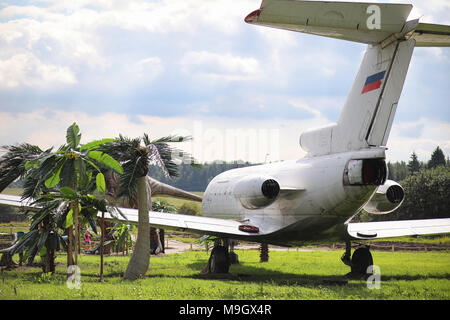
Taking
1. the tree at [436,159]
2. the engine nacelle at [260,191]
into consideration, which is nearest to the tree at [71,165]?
the engine nacelle at [260,191]

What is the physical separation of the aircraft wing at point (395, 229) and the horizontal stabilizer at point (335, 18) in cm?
584

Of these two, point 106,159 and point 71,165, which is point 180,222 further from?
point 71,165

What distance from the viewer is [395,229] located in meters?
15.2

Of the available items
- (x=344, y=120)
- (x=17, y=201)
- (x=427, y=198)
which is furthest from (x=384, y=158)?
(x=427, y=198)

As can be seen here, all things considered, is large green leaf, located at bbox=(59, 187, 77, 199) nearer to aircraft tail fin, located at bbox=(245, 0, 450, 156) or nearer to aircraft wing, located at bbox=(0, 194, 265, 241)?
aircraft wing, located at bbox=(0, 194, 265, 241)

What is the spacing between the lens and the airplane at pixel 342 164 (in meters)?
9.53

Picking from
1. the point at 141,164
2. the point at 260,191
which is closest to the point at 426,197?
the point at 260,191

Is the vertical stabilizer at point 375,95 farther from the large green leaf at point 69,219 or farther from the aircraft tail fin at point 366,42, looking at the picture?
the large green leaf at point 69,219

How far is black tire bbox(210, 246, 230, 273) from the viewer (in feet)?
48.1

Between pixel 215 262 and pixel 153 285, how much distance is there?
379cm

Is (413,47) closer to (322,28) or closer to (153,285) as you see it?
(322,28)

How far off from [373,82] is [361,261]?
5986 millimetres

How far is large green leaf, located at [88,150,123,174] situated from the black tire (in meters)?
4.75

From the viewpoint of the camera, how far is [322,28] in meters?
9.53
